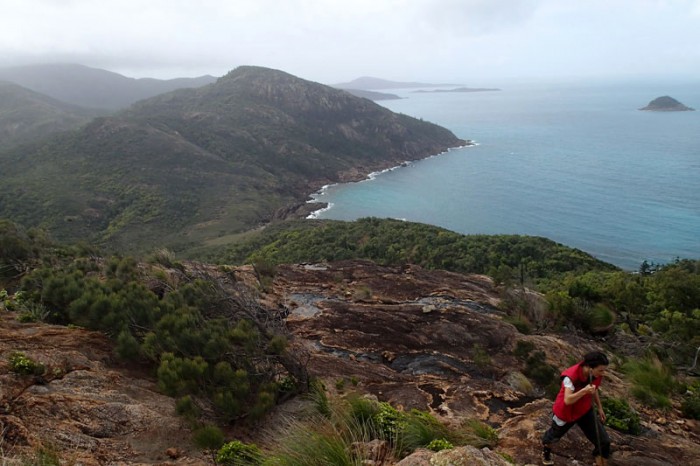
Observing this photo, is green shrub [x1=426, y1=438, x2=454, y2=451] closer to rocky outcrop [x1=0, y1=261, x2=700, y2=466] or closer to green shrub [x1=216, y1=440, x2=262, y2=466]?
rocky outcrop [x1=0, y1=261, x2=700, y2=466]

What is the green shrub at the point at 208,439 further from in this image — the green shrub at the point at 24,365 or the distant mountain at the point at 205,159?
the distant mountain at the point at 205,159

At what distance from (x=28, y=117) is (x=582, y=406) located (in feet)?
497

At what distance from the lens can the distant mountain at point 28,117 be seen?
4327 inches

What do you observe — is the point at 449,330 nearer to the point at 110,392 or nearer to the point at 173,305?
the point at 173,305

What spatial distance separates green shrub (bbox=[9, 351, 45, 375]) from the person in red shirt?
6.51m

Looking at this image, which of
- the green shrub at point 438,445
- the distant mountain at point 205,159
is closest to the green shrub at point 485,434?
the green shrub at point 438,445

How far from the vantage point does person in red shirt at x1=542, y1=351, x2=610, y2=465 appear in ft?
16.1

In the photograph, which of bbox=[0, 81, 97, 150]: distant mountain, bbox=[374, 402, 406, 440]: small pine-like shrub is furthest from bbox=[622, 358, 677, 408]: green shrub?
bbox=[0, 81, 97, 150]: distant mountain

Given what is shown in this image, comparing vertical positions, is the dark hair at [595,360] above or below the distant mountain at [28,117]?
below

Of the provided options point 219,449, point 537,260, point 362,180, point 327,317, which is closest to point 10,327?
point 219,449

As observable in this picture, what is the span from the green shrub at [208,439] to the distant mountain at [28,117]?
119075mm

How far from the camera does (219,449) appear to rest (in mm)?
5461

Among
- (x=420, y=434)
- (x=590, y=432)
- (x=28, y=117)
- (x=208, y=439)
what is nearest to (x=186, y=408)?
(x=208, y=439)

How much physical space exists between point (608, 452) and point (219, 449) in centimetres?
453
